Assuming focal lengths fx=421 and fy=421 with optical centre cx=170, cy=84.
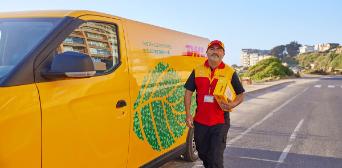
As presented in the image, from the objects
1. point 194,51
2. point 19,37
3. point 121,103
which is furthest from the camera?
point 194,51

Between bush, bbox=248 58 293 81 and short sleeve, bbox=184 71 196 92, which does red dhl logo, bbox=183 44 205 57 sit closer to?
short sleeve, bbox=184 71 196 92

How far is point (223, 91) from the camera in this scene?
4551mm

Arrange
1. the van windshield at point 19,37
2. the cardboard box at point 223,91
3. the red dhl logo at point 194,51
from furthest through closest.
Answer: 1. the red dhl logo at point 194,51
2. the cardboard box at point 223,91
3. the van windshield at point 19,37

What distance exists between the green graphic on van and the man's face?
2.53 ft

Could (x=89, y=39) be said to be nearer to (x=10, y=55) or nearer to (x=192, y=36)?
(x=10, y=55)

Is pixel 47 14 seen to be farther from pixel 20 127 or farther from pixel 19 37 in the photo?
pixel 20 127

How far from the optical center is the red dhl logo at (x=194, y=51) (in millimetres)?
6493

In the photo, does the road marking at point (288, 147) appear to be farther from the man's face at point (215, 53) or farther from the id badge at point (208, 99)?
the man's face at point (215, 53)

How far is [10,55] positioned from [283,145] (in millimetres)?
6471

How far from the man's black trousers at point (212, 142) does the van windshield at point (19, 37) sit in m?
2.08

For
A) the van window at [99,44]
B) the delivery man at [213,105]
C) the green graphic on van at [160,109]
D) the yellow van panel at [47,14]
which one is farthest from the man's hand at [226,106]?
the yellow van panel at [47,14]

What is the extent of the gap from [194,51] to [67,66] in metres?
3.81

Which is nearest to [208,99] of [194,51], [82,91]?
[82,91]

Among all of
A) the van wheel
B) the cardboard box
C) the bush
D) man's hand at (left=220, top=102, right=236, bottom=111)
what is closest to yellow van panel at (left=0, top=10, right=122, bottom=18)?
the cardboard box
